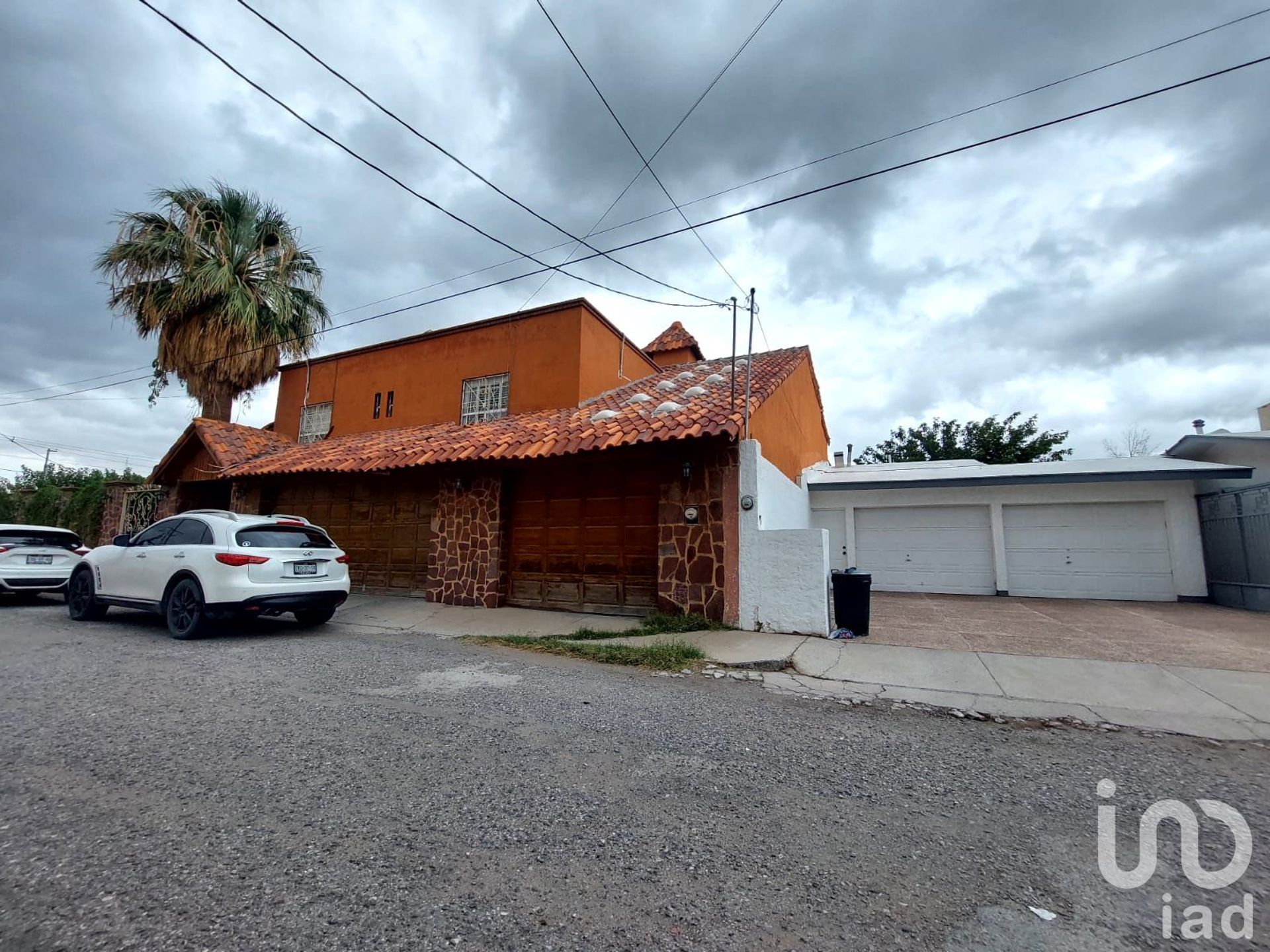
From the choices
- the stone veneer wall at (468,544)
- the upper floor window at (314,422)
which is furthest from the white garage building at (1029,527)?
the upper floor window at (314,422)

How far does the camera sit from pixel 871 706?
514cm

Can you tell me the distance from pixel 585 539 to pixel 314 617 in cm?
443

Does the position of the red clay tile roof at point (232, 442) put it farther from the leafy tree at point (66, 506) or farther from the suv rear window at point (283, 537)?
the suv rear window at point (283, 537)

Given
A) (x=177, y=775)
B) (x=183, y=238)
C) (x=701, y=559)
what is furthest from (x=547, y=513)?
(x=183, y=238)

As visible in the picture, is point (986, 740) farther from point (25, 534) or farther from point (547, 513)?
point (25, 534)

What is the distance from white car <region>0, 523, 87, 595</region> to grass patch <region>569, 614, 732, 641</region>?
367 inches

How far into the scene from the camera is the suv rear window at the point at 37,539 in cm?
1002

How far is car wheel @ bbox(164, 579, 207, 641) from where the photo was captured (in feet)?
23.3

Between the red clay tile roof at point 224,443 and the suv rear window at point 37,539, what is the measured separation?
11.8 feet

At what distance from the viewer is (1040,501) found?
13508 mm

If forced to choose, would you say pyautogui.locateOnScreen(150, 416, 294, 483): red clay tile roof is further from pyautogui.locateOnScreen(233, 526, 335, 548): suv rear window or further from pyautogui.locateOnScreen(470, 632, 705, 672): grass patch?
pyautogui.locateOnScreen(470, 632, 705, 672): grass patch

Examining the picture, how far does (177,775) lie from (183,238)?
55.3 ft

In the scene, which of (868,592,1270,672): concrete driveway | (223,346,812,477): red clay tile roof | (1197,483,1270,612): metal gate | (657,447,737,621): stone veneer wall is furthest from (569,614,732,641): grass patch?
(1197,483,1270,612): metal gate

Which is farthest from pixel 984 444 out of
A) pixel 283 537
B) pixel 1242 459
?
pixel 283 537
